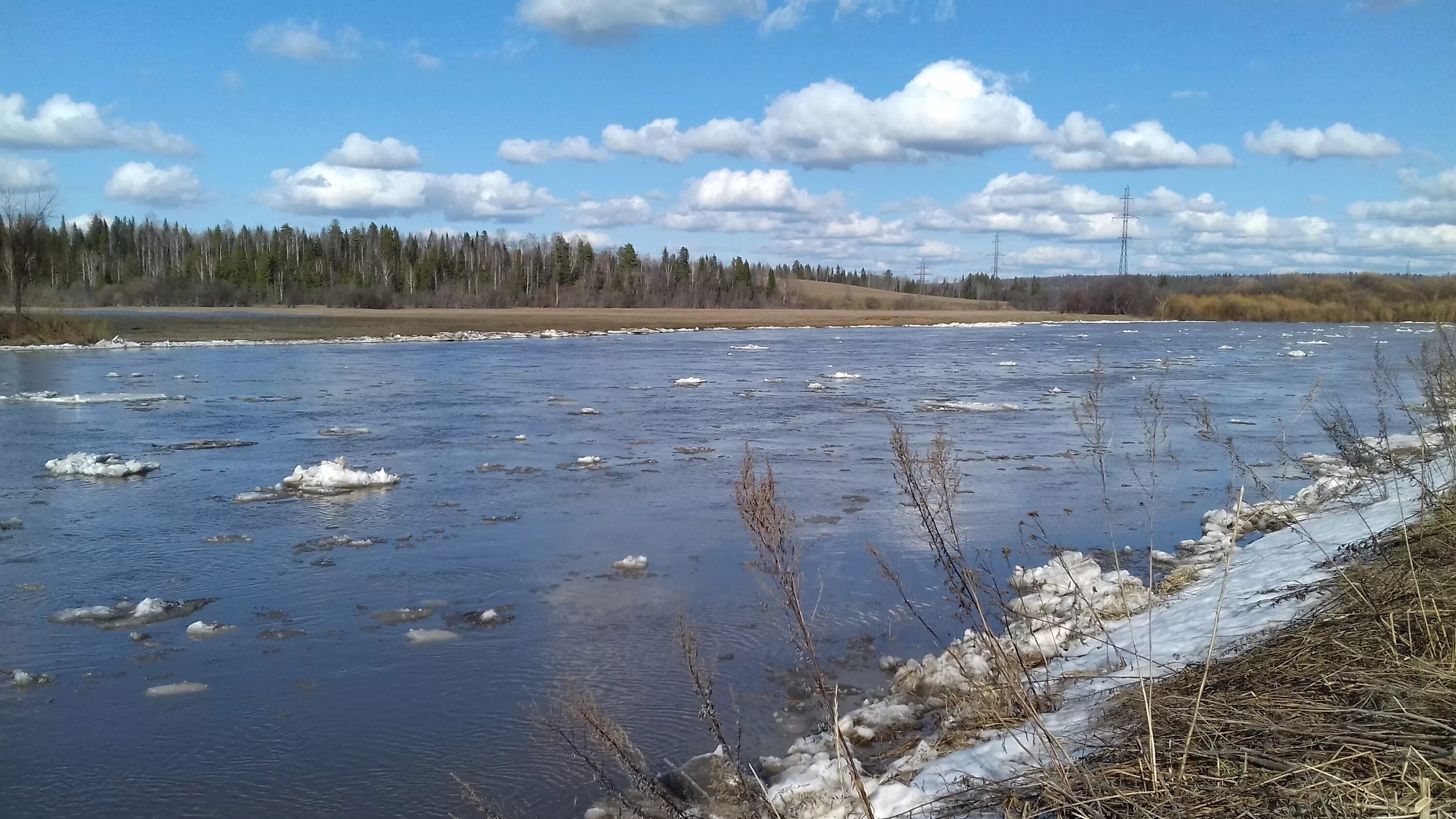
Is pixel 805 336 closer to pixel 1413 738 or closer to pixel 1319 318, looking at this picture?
pixel 1319 318

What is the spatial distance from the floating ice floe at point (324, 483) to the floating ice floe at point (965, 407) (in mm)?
10573

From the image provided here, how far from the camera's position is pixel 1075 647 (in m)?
5.78

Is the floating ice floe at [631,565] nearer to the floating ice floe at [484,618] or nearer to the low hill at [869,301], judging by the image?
the floating ice floe at [484,618]

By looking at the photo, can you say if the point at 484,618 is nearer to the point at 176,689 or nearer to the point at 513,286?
the point at 176,689

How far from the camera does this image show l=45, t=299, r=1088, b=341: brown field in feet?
162

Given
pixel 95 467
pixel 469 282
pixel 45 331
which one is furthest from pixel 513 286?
pixel 95 467

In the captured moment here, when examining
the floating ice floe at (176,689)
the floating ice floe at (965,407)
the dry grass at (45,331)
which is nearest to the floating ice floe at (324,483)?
the floating ice floe at (176,689)

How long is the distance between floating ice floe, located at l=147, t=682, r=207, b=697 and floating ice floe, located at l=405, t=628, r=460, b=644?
1269mm

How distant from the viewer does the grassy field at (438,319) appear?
1946 inches

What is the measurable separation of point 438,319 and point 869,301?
6798cm

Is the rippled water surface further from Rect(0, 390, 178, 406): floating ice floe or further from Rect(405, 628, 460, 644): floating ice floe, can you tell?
Rect(0, 390, 178, 406): floating ice floe

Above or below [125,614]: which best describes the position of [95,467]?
above

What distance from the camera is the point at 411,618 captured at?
7.14 meters

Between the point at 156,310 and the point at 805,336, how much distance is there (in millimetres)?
52181
